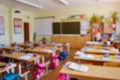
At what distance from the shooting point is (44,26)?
35.1 ft

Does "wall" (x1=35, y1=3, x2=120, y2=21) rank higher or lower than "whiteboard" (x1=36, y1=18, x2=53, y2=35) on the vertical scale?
higher

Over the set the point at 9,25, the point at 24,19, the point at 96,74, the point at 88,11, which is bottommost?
the point at 96,74

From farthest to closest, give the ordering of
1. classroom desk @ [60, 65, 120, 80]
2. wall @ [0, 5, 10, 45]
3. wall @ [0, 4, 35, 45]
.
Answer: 1. wall @ [0, 4, 35, 45]
2. wall @ [0, 5, 10, 45]
3. classroom desk @ [60, 65, 120, 80]

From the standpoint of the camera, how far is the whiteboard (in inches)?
412

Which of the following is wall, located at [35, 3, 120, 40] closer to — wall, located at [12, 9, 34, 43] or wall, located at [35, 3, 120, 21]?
wall, located at [35, 3, 120, 21]

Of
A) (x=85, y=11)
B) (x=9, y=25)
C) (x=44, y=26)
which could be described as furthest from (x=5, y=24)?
(x=85, y=11)

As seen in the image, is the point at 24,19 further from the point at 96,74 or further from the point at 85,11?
the point at 96,74

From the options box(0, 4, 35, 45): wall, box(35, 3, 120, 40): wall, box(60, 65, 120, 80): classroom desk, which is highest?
box(35, 3, 120, 40): wall

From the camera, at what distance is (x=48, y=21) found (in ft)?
34.4

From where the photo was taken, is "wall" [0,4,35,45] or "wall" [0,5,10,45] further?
"wall" [0,4,35,45]

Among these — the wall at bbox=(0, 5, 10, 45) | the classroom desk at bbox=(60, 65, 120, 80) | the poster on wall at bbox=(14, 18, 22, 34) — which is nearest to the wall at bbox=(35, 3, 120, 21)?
the poster on wall at bbox=(14, 18, 22, 34)

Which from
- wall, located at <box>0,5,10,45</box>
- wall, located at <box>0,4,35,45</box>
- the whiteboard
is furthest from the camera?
the whiteboard

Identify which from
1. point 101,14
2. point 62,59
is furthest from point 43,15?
point 62,59

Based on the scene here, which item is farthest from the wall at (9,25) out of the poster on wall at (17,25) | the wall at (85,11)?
the wall at (85,11)
